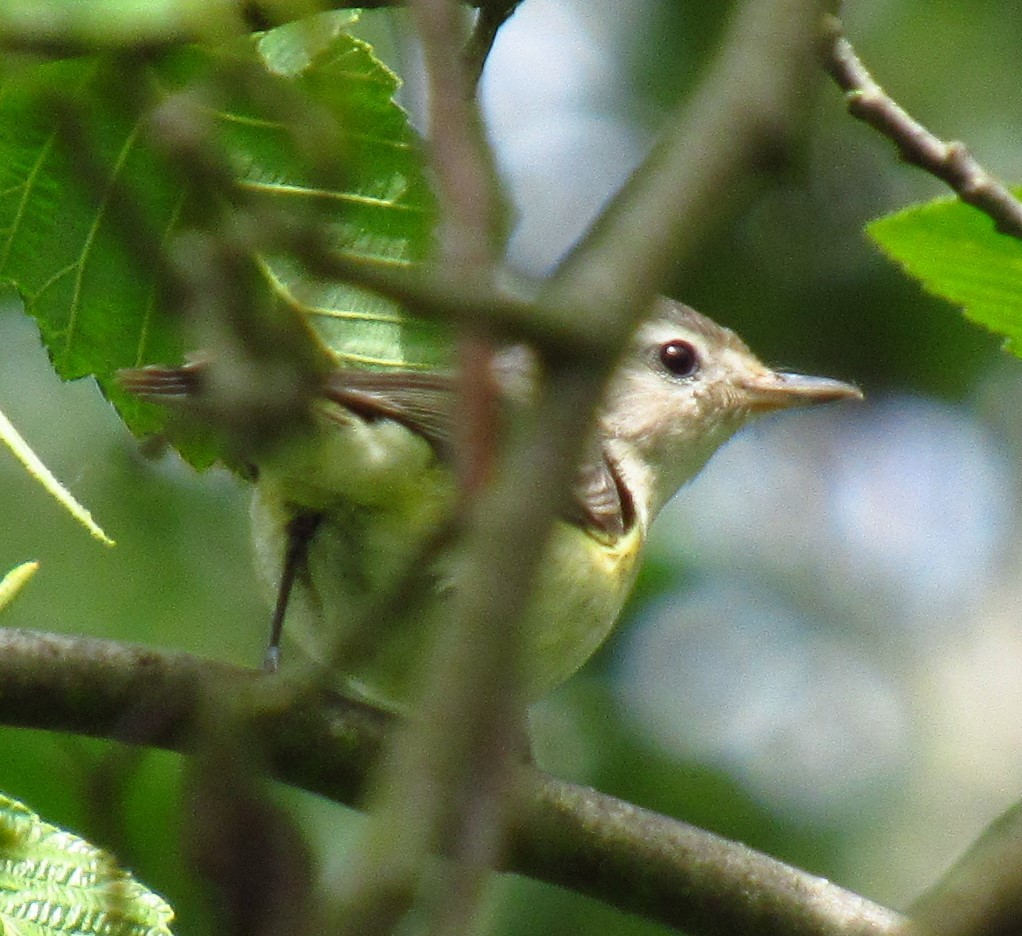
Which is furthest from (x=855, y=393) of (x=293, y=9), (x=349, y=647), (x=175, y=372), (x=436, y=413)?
(x=349, y=647)

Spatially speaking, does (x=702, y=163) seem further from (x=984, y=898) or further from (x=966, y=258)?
(x=966, y=258)

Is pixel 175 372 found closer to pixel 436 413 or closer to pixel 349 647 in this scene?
pixel 436 413

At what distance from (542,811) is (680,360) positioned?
2.83 meters

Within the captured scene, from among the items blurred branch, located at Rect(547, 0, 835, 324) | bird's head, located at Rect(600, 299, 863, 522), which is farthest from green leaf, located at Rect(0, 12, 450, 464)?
bird's head, located at Rect(600, 299, 863, 522)

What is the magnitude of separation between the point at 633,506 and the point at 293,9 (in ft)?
9.43

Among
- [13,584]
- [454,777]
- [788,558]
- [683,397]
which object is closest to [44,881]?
[13,584]

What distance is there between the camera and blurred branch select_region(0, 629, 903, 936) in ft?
10.2

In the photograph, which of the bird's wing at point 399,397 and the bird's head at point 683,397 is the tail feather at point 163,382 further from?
the bird's head at point 683,397

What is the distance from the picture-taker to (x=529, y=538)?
3.38 ft

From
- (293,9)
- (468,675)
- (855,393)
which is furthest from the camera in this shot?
(855,393)

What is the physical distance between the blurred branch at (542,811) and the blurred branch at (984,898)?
188 centimetres

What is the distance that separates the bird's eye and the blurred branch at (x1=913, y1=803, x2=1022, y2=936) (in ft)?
15.4

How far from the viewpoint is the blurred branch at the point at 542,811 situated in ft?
10.2

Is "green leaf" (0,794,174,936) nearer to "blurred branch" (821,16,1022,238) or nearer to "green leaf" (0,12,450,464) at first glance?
"green leaf" (0,12,450,464)
